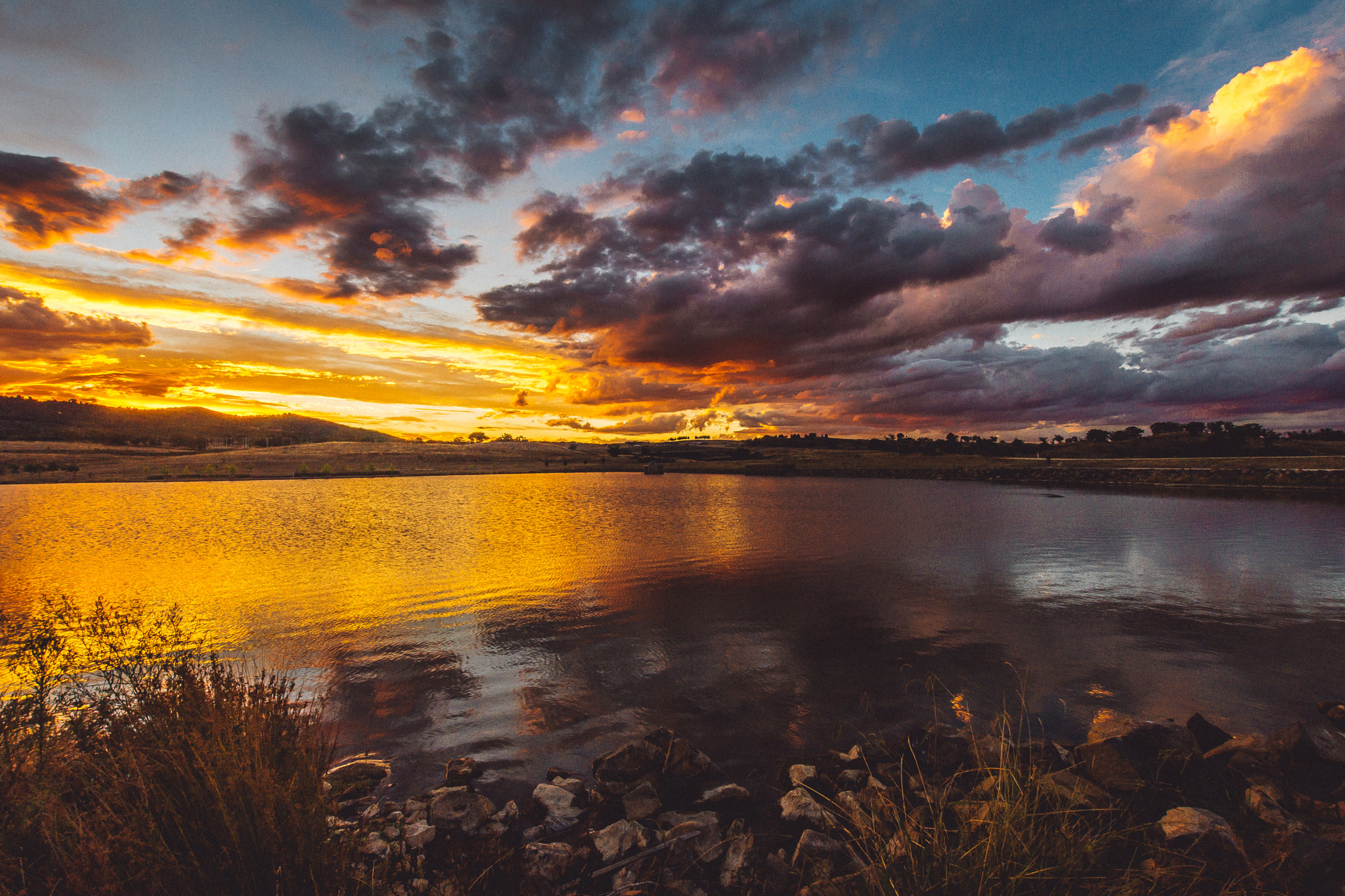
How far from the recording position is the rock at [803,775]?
7602mm

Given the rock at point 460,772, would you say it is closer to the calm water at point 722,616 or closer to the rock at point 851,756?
the calm water at point 722,616

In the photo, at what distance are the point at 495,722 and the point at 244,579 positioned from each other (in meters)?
17.5

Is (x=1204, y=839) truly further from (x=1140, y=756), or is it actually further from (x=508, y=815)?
(x=508, y=815)

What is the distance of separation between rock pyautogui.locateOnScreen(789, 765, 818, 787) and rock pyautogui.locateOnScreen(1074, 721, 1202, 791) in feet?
11.6

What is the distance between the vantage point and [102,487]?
77000 millimetres

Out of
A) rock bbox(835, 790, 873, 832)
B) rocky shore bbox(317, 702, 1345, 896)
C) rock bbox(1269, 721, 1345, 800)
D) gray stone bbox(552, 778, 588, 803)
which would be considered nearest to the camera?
rocky shore bbox(317, 702, 1345, 896)

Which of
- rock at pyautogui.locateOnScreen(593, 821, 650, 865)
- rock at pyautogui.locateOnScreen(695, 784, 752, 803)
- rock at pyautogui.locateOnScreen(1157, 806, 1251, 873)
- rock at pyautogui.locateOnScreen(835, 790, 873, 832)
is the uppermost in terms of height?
rock at pyautogui.locateOnScreen(1157, 806, 1251, 873)

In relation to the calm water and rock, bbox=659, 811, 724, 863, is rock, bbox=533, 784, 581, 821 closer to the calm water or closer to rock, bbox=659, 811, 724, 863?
the calm water

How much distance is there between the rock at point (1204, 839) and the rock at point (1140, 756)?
2.41ft

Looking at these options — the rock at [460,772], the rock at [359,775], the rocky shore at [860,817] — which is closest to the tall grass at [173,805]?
the rocky shore at [860,817]

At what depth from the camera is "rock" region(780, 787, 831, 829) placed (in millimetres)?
6805

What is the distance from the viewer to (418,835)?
644 centimetres

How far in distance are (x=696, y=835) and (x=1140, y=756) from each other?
6.56 meters

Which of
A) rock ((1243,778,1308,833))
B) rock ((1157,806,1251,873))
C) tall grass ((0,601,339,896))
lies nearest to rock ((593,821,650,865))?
tall grass ((0,601,339,896))
